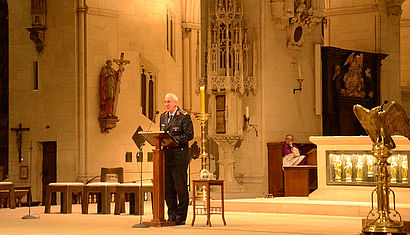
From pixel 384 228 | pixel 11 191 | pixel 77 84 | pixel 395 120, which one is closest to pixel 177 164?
pixel 395 120

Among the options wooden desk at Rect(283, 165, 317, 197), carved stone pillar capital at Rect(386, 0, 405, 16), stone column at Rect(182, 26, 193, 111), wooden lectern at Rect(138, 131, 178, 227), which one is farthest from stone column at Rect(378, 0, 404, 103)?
wooden lectern at Rect(138, 131, 178, 227)

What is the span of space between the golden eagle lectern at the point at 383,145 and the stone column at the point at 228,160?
Answer: 1115cm

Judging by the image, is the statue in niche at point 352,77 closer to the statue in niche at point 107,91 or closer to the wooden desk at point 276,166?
the wooden desk at point 276,166

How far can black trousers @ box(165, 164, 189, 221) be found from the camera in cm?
1078

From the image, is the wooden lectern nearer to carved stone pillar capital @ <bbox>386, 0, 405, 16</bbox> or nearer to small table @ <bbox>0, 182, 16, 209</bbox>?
small table @ <bbox>0, 182, 16, 209</bbox>

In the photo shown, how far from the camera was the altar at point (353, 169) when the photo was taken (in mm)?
13773

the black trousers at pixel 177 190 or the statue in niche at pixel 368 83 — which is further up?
the statue in niche at pixel 368 83

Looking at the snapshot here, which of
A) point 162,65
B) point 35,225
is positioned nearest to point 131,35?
point 162,65

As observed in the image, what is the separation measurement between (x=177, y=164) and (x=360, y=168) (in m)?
4.57

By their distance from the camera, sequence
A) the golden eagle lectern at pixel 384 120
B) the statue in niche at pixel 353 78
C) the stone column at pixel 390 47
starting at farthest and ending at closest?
the stone column at pixel 390 47 → the statue in niche at pixel 353 78 → the golden eagle lectern at pixel 384 120

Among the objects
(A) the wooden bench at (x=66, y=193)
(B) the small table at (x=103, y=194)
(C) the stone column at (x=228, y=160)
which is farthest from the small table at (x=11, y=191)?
(C) the stone column at (x=228, y=160)

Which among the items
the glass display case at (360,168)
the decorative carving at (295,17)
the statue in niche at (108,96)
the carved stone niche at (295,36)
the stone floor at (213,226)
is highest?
the decorative carving at (295,17)

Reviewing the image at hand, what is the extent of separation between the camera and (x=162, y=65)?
81.3 ft

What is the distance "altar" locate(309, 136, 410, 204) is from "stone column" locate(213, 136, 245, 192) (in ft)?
14.3
